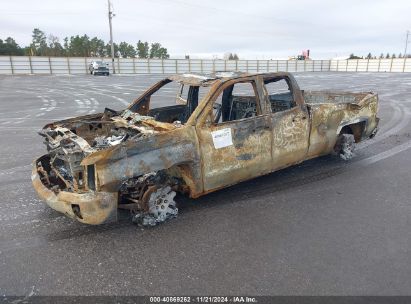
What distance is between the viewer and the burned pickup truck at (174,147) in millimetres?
3848

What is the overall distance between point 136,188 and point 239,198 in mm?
1520

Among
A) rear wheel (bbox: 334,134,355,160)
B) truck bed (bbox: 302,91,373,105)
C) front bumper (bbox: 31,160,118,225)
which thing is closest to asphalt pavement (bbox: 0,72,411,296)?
front bumper (bbox: 31,160,118,225)

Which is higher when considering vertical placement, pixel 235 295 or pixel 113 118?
pixel 113 118

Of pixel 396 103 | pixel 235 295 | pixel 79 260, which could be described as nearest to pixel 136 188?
pixel 79 260

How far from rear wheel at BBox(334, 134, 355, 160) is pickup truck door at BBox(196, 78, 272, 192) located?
2.14m

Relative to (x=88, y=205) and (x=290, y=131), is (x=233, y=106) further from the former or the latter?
(x=88, y=205)

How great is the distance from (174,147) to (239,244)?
52.7 inches

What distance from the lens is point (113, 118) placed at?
17.9 ft

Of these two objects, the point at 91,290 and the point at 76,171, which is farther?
the point at 76,171

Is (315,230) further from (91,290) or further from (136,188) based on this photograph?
(91,290)

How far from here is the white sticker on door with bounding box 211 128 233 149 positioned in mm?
4512

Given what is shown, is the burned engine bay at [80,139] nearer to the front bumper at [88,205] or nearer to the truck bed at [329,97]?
the front bumper at [88,205]

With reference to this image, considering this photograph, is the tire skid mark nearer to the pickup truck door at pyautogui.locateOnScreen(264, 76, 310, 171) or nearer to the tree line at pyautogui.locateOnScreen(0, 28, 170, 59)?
the pickup truck door at pyautogui.locateOnScreen(264, 76, 310, 171)

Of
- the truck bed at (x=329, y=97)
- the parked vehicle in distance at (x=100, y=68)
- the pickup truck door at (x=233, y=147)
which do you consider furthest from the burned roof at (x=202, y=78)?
the parked vehicle in distance at (x=100, y=68)
